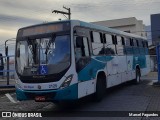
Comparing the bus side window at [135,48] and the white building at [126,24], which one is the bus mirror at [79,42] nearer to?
the bus side window at [135,48]

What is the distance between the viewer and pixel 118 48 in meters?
14.7

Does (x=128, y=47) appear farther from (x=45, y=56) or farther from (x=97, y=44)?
(x=45, y=56)

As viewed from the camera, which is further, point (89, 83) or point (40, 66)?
point (89, 83)

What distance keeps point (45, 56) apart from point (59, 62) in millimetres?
536

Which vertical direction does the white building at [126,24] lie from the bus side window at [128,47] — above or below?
above

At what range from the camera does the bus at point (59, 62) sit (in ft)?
31.7

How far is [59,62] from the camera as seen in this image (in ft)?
31.8

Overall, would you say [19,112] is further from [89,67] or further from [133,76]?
[133,76]

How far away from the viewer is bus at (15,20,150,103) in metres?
9.66

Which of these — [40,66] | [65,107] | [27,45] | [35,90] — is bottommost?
[65,107]

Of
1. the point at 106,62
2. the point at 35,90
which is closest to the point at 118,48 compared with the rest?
the point at 106,62

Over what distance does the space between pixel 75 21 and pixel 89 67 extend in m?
1.74

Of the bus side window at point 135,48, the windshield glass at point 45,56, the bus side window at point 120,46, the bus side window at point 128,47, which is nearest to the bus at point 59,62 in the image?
the windshield glass at point 45,56

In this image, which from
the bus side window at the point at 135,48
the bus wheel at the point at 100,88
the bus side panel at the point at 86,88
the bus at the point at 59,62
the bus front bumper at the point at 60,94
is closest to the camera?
the bus front bumper at the point at 60,94
